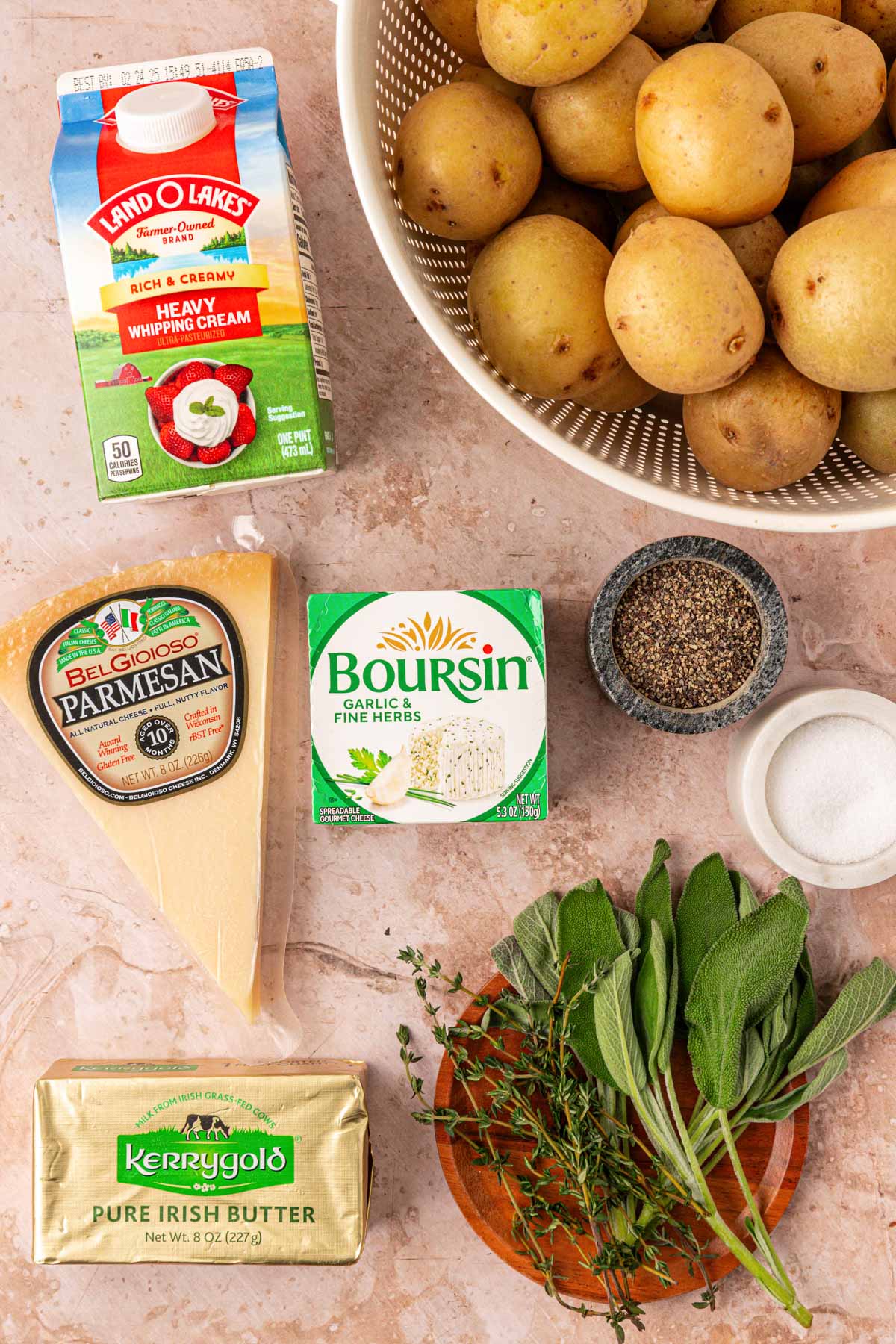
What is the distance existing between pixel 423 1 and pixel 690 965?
80cm

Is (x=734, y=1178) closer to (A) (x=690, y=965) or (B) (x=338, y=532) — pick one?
(A) (x=690, y=965)

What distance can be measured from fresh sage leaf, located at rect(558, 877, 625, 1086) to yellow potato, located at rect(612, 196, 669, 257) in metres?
0.54

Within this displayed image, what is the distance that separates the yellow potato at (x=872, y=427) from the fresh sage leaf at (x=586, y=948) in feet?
1.41

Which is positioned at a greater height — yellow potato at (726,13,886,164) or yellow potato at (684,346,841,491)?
yellow potato at (726,13,886,164)

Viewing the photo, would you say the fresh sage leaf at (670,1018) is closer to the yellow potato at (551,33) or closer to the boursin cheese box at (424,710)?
the boursin cheese box at (424,710)

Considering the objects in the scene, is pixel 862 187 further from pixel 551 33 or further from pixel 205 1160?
pixel 205 1160

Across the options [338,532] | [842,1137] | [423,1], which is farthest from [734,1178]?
[423,1]

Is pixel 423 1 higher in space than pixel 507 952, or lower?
higher

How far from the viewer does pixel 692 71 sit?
58 centimetres

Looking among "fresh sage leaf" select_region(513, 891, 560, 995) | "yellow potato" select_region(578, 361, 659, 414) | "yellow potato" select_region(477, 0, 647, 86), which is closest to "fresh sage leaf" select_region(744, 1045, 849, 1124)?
"fresh sage leaf" select_region(513, 891, 560, 995)

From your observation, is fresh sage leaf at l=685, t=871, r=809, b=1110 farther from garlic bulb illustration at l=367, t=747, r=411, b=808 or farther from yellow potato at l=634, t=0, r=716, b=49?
yellow potato at l=634, t=0, r=716, b=49

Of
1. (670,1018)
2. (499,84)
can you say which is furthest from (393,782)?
(499,84)

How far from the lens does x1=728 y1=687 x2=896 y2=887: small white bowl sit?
2.76 ft

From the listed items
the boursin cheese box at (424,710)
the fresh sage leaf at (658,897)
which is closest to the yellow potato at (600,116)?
the boursin cheese box at (424,710)
